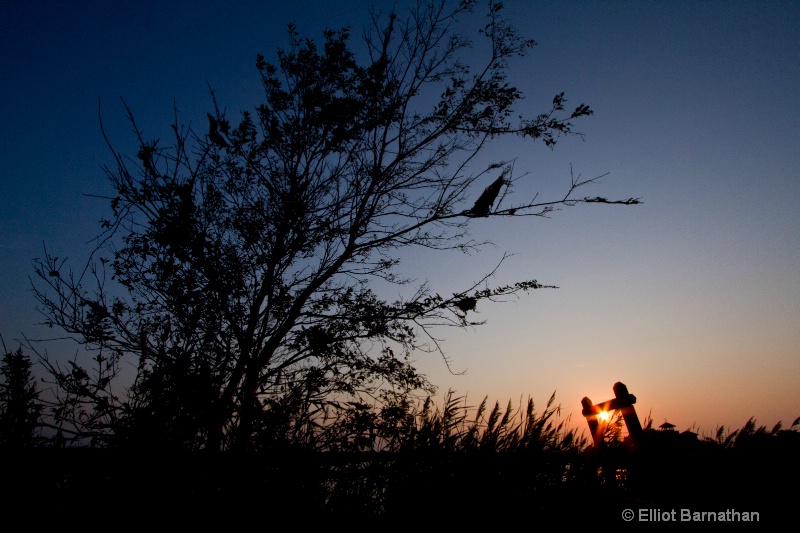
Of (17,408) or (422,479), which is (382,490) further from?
(17,408)

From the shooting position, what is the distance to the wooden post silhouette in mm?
4148

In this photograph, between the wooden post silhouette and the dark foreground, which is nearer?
the dark foreground

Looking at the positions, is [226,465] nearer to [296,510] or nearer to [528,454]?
[296,510]

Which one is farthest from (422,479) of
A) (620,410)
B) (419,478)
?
(620,410)

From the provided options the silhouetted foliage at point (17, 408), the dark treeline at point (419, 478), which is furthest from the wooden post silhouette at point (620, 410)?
the silhouetted foliage at point (17, 408)

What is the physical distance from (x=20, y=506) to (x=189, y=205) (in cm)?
481

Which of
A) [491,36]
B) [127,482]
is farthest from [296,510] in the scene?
[491,36]

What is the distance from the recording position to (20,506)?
9.41 ft

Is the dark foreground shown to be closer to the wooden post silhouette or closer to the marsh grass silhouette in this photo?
the marsh grass silhouette

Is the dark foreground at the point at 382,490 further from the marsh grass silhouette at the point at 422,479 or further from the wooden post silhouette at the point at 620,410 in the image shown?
the wooden post silhouette at the point at 620,410

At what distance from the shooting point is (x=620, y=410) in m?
4.55

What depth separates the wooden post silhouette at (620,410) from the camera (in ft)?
13.6

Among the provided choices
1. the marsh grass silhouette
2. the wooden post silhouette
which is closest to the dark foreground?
the marsh grass silhouette

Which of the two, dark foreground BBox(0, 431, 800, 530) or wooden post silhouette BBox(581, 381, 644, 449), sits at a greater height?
wooden post silhouette BBox(581, 381, 644, 449)
